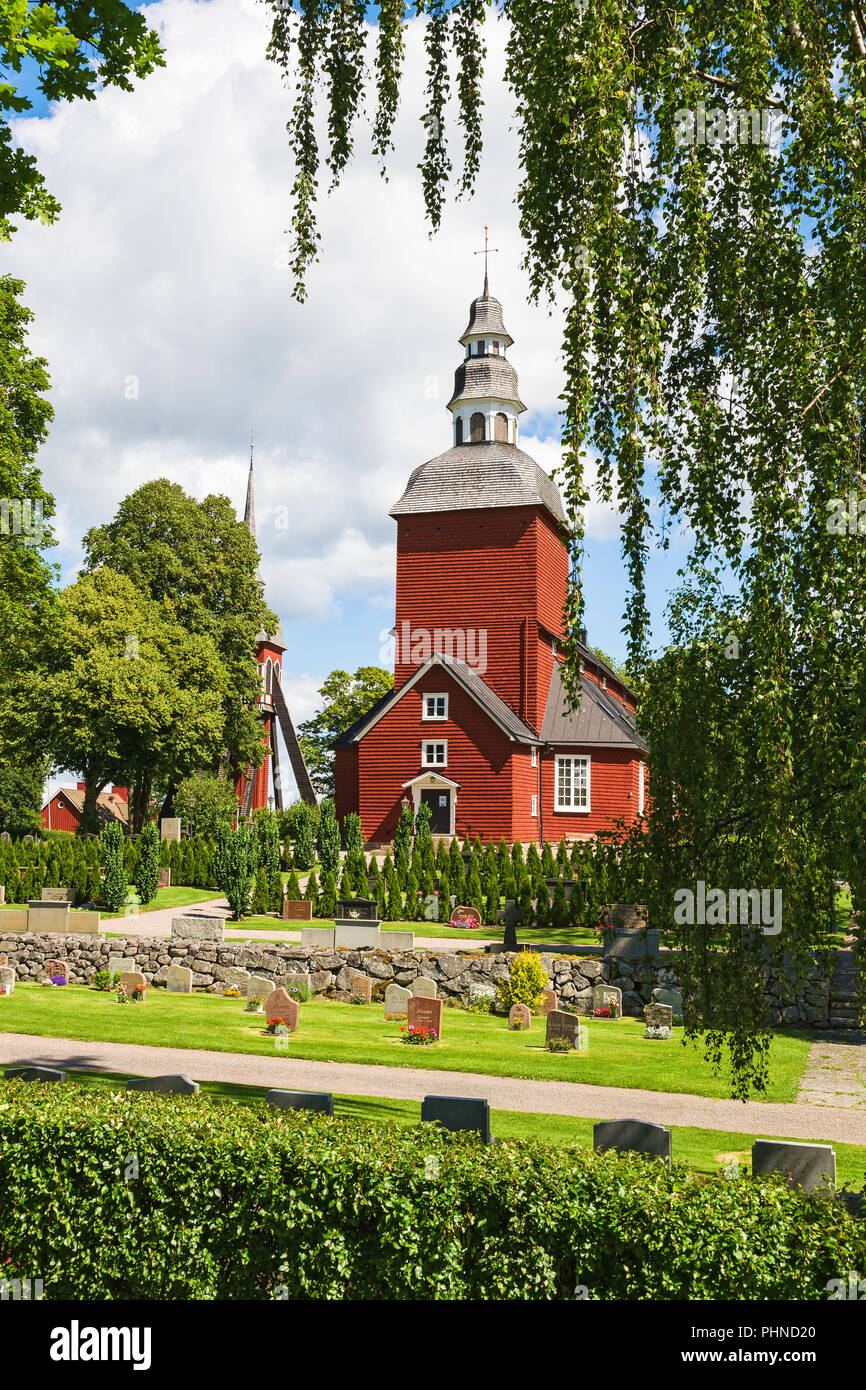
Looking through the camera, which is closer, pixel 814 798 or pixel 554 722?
pixel 814 798

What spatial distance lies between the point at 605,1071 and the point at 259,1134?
25.1ft

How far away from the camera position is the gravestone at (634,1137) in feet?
25.6

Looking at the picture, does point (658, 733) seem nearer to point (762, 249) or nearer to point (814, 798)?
point (814, 798)

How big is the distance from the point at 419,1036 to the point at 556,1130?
4.86 meters

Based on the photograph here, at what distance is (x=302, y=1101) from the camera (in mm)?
8547

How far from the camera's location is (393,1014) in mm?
16906

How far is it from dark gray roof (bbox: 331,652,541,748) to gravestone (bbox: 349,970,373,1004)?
17259 millimetres

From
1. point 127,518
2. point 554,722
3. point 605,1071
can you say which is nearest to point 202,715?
point 127,518

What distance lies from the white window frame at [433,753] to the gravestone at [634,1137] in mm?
28717

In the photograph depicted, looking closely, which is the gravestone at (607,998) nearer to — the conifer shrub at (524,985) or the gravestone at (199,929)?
the conifer shrub at (524,985)

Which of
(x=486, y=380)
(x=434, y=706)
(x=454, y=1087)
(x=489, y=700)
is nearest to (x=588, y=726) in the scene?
(x=489, y=700)

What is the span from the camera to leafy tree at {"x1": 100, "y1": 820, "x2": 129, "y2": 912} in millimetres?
27688

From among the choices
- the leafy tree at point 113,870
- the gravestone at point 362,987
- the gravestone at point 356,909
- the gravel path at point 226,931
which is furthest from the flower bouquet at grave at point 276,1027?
the leafy tree at point 113,870

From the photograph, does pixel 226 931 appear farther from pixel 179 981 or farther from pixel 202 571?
pixel 202 571
